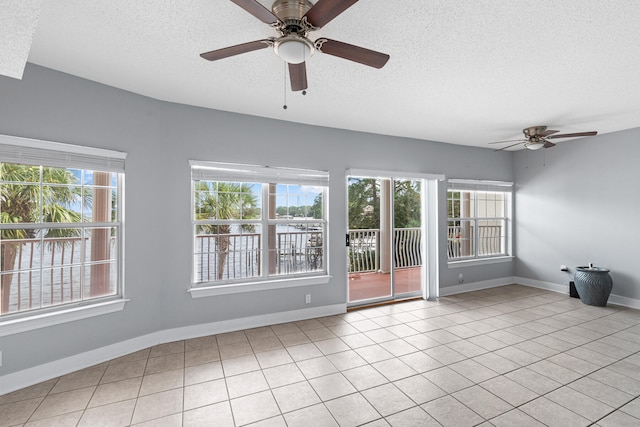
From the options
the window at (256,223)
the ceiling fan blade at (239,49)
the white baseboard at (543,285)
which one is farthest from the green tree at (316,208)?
the white baseboard at (543,285)

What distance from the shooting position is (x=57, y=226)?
8.78ft

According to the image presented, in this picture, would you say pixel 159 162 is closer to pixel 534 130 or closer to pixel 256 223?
pixel 256 223

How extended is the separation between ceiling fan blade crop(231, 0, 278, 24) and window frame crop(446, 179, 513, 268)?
4.50 m

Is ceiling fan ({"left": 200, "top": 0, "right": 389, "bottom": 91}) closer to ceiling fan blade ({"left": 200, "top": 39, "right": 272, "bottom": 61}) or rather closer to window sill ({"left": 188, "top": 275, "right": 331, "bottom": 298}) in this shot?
ceiling fan blade ({"left": 200, "top": 39, "right": 272, "bottom": 61})

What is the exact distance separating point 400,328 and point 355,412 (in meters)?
1.75

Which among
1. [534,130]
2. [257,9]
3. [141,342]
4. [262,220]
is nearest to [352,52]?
[257,9]

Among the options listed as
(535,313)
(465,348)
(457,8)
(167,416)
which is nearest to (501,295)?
(535,313)

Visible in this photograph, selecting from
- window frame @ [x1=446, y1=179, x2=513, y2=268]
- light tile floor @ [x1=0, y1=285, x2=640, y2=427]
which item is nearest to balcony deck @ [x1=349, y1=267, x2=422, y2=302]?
window frame @ [x1=446, y1=179, x2=513, y2=268]

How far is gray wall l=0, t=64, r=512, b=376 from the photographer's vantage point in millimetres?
2533

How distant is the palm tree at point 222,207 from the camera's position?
356 centimetres

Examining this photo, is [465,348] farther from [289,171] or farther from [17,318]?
[17,318]

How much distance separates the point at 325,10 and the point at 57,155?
272cm

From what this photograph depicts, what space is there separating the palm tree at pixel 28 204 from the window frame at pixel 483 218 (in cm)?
535

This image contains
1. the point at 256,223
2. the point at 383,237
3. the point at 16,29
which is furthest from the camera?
the point at 383,237
